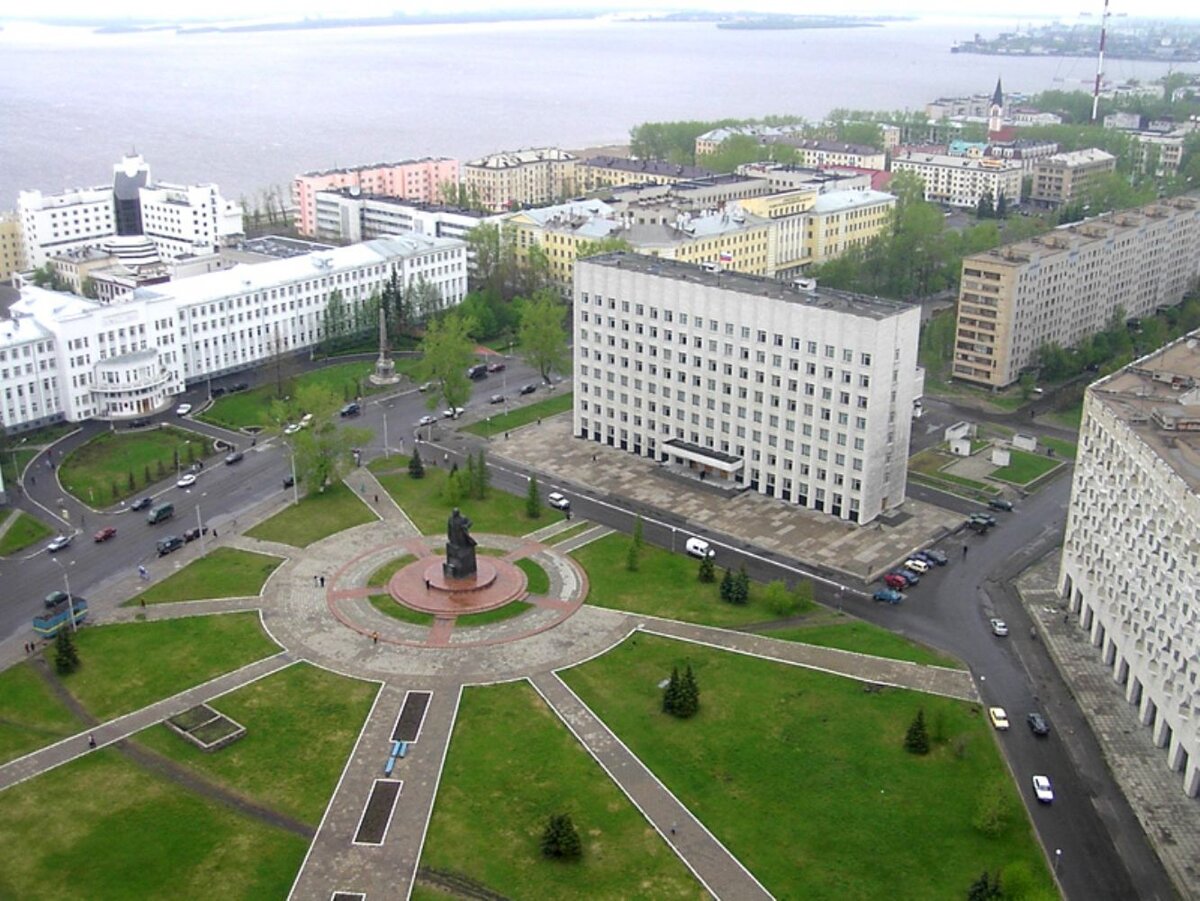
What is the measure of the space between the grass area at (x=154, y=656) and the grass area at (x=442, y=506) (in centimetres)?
1787

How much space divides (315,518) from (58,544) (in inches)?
667

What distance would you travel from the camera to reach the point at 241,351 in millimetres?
118312

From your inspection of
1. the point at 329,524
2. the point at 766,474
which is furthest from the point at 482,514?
the point at 766,474

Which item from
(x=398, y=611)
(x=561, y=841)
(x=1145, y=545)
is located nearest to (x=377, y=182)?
(x=398, y=611)

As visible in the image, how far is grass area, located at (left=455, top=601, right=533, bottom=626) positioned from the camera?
232ft

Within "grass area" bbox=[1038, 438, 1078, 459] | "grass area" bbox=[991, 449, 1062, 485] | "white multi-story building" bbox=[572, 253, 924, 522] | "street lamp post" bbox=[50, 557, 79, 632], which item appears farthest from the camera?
"grass area" bbox=[1038, 438, 1078, 459]

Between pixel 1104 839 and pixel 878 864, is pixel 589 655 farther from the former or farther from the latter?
pixel 1104 839

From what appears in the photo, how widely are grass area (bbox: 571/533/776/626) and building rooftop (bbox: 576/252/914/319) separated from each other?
66.2ft

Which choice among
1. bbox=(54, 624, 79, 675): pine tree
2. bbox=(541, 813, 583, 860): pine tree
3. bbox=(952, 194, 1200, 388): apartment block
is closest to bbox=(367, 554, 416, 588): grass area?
bbox=(54, 624, 79, 675): pine tree

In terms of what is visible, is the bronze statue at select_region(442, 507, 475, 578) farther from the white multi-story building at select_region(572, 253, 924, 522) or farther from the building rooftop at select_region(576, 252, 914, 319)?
the building rooftop at select_region(576, 252, 914, 319)

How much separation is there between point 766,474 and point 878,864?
1627 inches

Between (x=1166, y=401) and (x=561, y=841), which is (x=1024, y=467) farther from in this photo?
(x=561, y=841)

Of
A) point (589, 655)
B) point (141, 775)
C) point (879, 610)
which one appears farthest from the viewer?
point (879, 610)

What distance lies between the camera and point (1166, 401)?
226 feet
